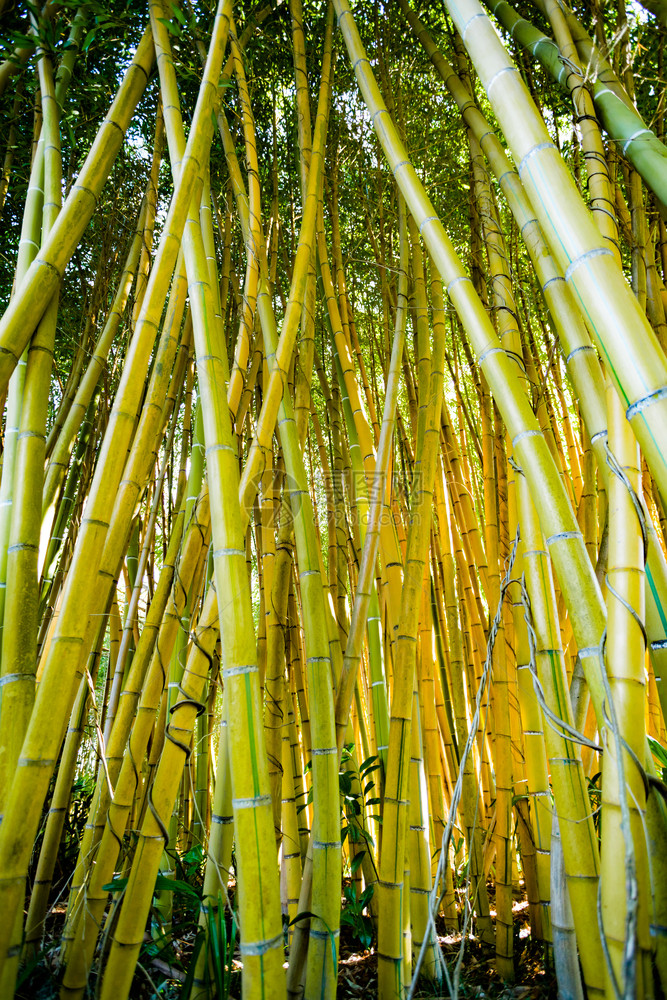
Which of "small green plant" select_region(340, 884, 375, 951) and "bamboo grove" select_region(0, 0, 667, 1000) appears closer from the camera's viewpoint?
"bamboo grove" select_region(0, 0, 667, 1000)

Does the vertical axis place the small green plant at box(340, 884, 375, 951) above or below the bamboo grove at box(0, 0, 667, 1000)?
below

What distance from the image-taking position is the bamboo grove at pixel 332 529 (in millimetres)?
792

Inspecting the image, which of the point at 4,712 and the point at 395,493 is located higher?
the point at 395,493

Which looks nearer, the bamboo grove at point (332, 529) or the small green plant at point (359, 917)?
the bamboo grove at point (332, 529)

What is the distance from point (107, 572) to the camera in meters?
1.16

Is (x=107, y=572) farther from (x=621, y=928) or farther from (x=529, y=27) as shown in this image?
(x=529, y=27)

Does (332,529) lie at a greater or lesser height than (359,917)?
greater

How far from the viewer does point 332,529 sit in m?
2.14

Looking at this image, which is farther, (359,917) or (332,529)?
(332,529)

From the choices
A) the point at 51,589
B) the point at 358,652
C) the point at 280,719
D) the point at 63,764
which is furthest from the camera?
the point at 51,589

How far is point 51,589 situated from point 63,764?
0.82 meters

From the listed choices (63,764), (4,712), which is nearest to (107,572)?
(4,712)

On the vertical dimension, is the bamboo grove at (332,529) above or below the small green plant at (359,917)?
above

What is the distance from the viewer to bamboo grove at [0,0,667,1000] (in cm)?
79
